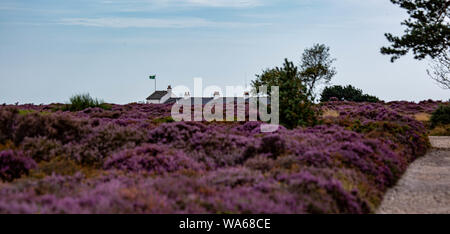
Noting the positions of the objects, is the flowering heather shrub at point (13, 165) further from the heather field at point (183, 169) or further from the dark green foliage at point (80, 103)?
the dark green foliage at point (80, 103)

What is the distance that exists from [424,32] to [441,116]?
6.07 metres

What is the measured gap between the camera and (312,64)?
5241 cm

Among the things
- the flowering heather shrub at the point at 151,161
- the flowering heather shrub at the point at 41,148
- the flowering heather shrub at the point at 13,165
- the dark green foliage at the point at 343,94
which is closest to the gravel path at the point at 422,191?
the flowering heather shrub at the point at 151,161

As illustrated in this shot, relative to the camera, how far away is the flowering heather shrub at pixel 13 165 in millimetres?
A: 8781

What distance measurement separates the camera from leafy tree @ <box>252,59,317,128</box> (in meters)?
17.3

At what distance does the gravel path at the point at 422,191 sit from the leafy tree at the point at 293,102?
4719mm

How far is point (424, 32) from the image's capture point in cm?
2470

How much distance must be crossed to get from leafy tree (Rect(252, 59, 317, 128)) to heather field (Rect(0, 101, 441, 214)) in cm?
220

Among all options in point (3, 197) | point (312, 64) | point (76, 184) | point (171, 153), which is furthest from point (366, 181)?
point (312, 64)

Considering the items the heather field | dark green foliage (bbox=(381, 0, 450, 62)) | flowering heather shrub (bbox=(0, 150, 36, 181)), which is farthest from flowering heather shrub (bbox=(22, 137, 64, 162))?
dark green foliage (bbox=(381, 0, 450, 62))

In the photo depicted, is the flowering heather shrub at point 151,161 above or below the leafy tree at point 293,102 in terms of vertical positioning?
below

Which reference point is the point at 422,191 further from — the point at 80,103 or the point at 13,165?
the point at 80,103

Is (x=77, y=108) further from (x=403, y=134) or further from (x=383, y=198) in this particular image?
(x=383, y=198)
